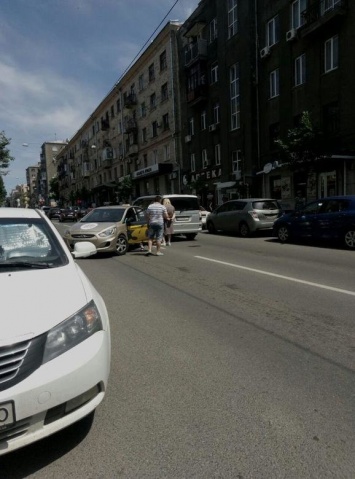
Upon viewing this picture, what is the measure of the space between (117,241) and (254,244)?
488cm

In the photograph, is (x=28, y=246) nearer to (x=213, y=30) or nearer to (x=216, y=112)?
(x=216, y=112)

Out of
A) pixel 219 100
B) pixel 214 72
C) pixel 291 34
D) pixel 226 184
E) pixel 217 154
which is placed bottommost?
pixel 226 184

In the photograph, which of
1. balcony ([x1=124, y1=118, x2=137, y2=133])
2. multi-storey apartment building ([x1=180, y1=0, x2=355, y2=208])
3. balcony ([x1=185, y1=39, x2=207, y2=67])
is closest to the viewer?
Answer: multi-storey apartment building ([x1=180, y1=0, x2=355, y2=208])

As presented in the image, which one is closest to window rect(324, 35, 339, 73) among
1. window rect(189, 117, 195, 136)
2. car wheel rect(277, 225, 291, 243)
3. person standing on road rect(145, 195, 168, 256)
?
car wheel rect(277, 225, 291, 243)

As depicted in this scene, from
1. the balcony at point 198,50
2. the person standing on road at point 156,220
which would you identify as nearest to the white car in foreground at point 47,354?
the person standing on road at point 156,220

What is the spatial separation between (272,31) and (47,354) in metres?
27.3

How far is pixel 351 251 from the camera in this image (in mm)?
11656

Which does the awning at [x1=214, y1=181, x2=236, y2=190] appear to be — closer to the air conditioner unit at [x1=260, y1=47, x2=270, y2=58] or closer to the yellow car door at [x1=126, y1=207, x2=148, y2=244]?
the air conditioner unit at [x1=260, y1=47, x2=270, y2=58]

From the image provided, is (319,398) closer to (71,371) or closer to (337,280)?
(71,371)

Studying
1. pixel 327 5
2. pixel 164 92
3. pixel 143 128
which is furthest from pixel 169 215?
pixel 143 128

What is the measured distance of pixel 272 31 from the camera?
25.2 metres

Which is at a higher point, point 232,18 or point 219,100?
point 232,18

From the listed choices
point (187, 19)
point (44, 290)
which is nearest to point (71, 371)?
point (44, 290)

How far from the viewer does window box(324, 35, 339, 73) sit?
20203 mm
